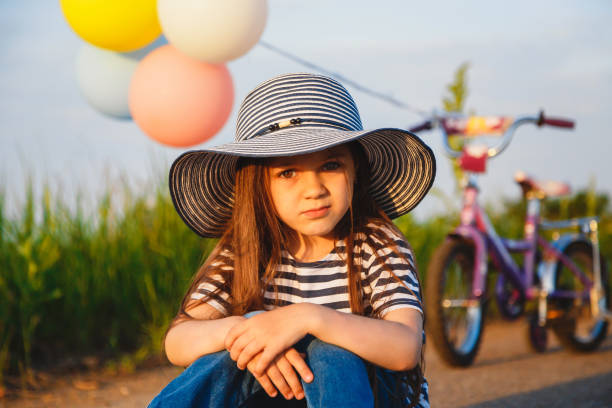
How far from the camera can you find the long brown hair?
Result: 5.93 feet

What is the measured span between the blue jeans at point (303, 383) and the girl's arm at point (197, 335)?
38 millimetres

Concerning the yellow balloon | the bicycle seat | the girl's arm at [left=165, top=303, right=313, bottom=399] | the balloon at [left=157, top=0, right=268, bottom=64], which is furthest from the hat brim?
the bicycle seat

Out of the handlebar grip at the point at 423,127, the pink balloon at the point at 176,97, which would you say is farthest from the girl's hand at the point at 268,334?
the handlebar grip at the point at 423,127

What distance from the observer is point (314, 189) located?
5.74ft

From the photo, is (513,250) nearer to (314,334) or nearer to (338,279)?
(338,279)

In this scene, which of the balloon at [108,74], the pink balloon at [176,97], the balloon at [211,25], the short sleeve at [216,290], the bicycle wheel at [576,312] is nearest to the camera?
the short sleeve at [216,290]

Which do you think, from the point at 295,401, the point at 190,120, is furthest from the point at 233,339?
the point at 190,120

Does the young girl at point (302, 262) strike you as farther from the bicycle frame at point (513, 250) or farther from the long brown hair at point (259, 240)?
the bicycle frame at point (513, 250)

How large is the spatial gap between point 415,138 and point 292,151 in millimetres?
460

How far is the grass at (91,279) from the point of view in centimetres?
348

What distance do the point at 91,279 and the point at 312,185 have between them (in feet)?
8.68

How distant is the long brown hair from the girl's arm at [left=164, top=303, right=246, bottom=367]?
0.16 feet

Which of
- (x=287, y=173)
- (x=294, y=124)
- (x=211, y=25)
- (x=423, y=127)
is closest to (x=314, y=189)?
(x=287, y=173)

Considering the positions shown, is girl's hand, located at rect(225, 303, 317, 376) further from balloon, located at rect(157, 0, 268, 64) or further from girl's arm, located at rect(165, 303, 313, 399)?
balloon, located at rect(157, 0, 268, 64)
